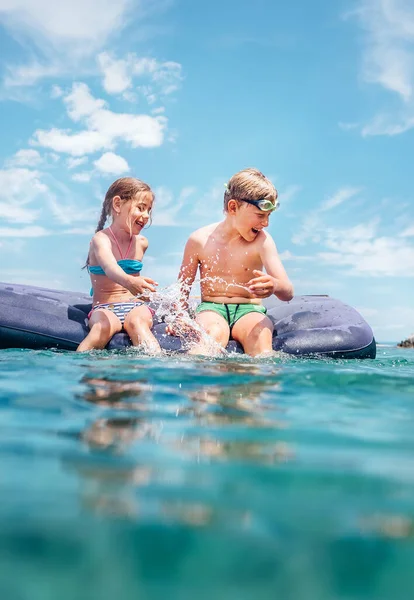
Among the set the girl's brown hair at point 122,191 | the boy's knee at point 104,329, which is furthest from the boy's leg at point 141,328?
the girl's brown hair at point 122,191

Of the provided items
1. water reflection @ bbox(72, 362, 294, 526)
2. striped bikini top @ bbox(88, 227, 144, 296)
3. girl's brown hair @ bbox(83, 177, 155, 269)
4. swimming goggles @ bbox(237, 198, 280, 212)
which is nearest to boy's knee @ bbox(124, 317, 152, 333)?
striped bikini top @ bbox(88, 227, 144, 296)

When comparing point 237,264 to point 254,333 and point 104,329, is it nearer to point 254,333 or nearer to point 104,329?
point 254,333

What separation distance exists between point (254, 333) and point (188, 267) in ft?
2.61

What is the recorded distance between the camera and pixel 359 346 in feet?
15.6

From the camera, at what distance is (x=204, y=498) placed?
1.10 m

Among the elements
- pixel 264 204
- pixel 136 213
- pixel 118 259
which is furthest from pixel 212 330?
pixel 136 213

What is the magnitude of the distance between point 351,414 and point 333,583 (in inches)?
43.6

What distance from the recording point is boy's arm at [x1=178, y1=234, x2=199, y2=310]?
Answer: 446 centimetres

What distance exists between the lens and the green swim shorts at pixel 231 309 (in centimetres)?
436

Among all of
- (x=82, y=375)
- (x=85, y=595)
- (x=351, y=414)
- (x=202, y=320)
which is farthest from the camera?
(x=202, y=320)

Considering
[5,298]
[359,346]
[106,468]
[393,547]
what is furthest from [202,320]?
[393,547]

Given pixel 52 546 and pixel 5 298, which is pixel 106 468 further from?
pixel 5 298

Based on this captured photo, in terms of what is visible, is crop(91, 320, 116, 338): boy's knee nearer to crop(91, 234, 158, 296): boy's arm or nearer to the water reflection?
crop(91, 234, 158, 296): boy's arm

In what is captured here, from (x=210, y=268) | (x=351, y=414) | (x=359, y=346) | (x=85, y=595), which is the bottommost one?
(x=85, y=595)
